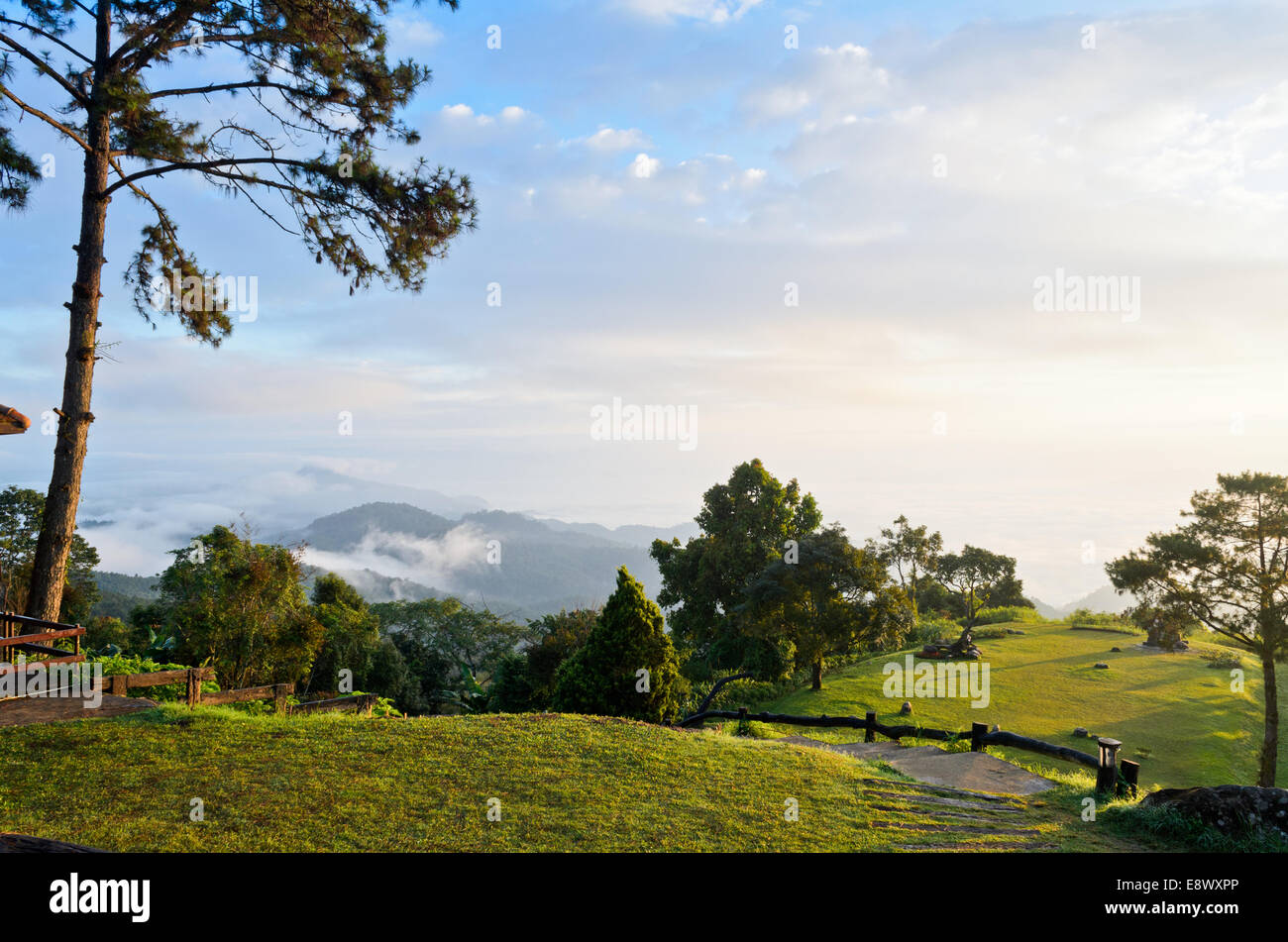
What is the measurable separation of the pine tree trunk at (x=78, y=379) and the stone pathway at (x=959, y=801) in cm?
1212

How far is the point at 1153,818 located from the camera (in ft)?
23.7

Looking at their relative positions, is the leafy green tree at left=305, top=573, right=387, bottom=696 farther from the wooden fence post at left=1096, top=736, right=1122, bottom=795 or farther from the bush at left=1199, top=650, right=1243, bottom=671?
the bush at left=1199, top=650, right=1243, bottom=671

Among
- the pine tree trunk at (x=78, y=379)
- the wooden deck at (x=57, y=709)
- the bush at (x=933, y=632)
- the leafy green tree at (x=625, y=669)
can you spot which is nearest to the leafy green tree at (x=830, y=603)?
the leafy green tree at (x=625, y=669)

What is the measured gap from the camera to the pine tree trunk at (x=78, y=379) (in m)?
11.0

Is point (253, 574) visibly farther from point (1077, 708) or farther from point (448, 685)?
point (1077, 708)

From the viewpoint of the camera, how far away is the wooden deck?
9.30m

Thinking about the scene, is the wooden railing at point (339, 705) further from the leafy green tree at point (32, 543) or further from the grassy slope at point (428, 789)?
the leafy green tree at point (32, 543)

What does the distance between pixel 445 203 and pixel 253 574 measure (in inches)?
393

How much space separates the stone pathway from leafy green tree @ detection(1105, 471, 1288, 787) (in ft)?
40.7

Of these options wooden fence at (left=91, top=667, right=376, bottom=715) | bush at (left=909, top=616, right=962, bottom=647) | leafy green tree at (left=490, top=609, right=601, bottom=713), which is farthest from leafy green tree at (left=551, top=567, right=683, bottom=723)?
bush at (left=909, top=616, right=962, bottom=647)

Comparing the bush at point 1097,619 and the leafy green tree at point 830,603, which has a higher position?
the leafy green tree at point 830,603

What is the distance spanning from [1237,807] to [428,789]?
7.83m

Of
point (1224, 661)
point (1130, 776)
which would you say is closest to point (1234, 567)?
point (1224, 661)

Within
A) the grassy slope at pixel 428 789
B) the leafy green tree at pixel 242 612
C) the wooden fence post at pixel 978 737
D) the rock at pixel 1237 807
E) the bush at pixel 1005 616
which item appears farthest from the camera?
the bush at pixel 1005 616
